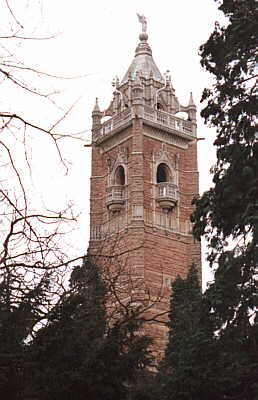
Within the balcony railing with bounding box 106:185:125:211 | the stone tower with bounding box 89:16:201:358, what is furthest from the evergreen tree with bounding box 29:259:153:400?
the balcony railing with bounding box 106:185:125:211

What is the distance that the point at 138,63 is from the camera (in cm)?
4838

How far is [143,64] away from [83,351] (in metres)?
38.3

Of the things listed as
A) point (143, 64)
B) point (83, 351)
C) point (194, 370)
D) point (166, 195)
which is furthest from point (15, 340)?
point (143, 64)

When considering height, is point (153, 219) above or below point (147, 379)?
above

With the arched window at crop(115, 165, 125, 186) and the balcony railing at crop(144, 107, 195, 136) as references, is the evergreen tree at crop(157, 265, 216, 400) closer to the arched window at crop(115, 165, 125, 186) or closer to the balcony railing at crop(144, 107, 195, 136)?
the balcony railing at crop(144, 107, 195, 136)

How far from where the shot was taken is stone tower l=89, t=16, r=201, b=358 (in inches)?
1681

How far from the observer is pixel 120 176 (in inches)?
1809

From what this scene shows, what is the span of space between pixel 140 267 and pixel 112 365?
98.4ft

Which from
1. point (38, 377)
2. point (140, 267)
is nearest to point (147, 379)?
point (38, 377)

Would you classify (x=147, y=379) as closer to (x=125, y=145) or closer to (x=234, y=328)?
(x=234, y=328)

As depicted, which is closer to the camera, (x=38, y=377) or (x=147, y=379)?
(x=38, y=377)

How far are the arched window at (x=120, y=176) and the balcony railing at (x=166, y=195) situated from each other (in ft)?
8.58

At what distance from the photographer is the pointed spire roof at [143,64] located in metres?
47.3

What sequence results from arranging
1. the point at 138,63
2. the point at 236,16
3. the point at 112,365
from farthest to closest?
1. the point at 138,63
2. the point at 236,16
3. the point at 112,365
